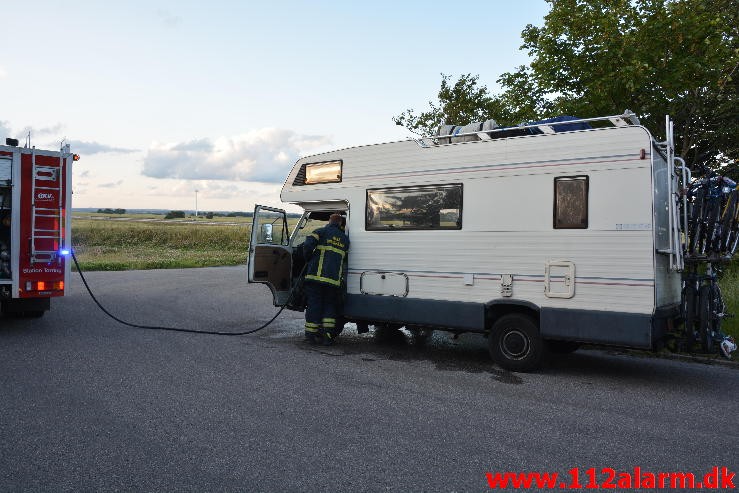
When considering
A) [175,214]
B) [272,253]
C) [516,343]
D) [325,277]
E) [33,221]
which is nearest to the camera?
[516,343]

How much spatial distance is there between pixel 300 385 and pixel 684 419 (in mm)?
3510

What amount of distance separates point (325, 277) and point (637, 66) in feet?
29.0

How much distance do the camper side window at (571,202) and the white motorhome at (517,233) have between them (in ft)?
0.04

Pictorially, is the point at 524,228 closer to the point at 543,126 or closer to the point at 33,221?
the point at 543,126

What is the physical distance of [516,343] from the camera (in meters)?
6.99

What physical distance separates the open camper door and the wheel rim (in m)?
3.52

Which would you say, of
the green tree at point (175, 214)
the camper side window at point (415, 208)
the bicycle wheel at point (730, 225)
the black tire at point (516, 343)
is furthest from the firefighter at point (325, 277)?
the green tree at point (175, 214)

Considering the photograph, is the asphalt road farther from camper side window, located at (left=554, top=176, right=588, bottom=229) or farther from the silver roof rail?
the silver roof rail

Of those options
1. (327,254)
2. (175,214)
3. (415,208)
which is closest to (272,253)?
(327,254)

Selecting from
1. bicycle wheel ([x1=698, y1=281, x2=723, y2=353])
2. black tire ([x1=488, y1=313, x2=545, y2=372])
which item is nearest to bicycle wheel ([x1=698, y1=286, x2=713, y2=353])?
bicycle wheel ([x1=698, y1=281, x2=723, y2=353])

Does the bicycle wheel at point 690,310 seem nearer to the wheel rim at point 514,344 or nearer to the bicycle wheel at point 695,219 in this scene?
the bicycle wheel at point 695,219

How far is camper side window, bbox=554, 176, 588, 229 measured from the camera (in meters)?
6.51

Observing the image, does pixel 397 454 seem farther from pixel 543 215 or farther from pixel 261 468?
pixel 543 215

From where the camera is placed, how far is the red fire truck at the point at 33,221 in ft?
28.2
